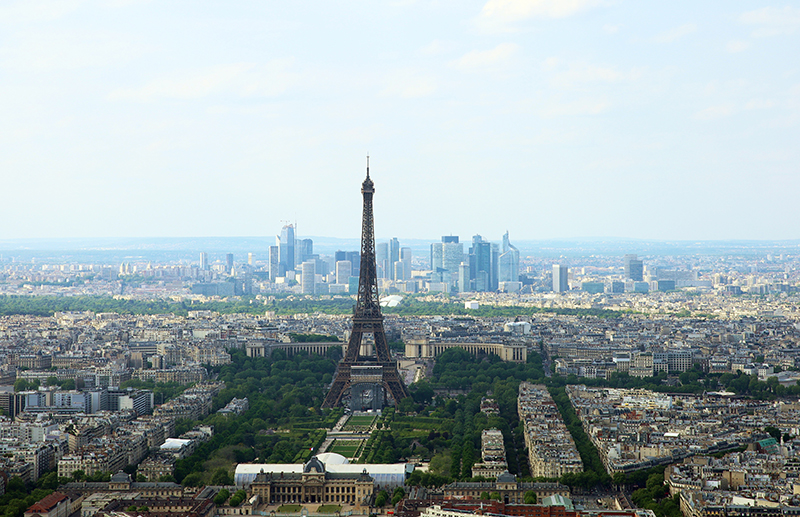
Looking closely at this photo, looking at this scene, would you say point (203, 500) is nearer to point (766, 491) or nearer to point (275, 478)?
point (275, 478)

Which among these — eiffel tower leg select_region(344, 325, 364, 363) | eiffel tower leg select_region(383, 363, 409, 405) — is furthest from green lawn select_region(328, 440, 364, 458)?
eiffel tower leg select_region(344, 325, 364, 363)

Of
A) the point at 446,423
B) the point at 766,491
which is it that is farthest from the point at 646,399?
the point at 766,491

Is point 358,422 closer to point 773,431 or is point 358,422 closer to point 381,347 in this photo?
point 381,347

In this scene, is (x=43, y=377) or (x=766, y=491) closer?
(x=766, y=491)

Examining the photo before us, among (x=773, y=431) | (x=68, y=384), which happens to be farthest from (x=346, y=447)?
(x=68, y=384)

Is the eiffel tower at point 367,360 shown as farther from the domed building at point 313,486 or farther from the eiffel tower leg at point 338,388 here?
the domed building at point 313,486

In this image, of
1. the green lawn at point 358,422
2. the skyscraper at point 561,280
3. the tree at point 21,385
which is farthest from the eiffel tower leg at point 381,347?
the skyscraper at point 561,280

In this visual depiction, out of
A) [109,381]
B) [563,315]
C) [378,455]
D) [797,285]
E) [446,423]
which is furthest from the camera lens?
[797,285]

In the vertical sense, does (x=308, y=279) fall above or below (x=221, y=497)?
above
